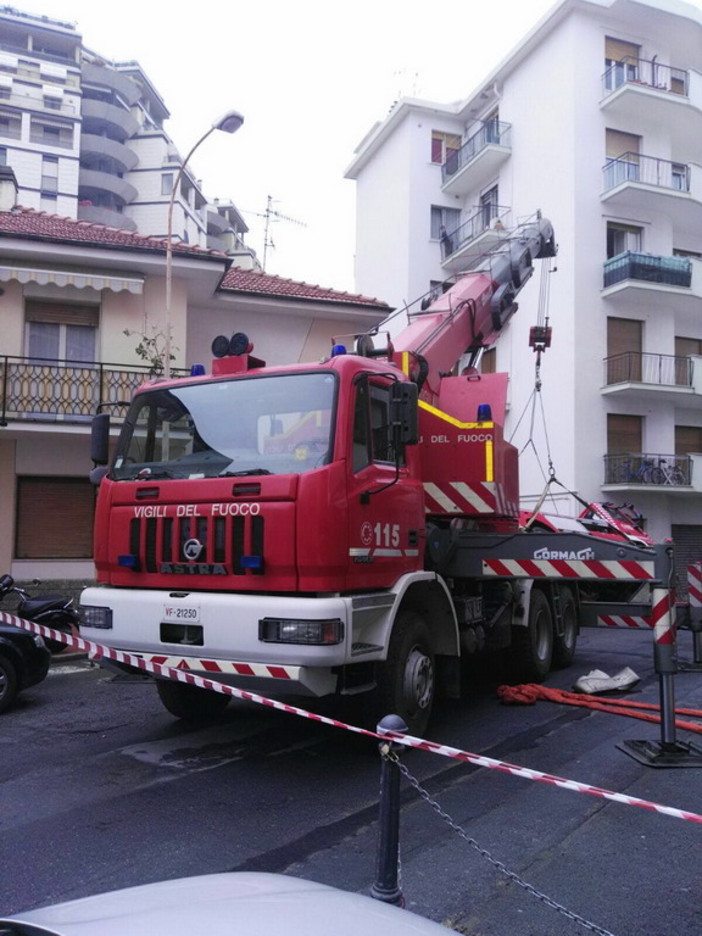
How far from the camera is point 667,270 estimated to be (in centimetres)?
2427

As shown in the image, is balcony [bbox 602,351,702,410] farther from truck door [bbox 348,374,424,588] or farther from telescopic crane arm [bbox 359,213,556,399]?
truck door [bbox 348,374,424,588]

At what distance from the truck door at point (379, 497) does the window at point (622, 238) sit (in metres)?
21.3

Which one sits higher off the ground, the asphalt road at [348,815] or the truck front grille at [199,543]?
the truck front grille at [199,543]

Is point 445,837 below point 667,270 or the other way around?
below

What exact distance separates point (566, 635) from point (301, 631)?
6.09m

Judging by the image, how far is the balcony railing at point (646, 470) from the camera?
23.4 meters

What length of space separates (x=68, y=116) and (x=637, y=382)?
51.1m

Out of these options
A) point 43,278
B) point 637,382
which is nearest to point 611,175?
point 637,382

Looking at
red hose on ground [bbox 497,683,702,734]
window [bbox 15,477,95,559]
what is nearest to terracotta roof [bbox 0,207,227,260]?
window [bbox 15,477,95,559]

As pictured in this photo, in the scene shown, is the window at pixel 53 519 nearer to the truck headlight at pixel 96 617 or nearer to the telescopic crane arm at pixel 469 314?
the telescopic crane arm at pixel 469 314

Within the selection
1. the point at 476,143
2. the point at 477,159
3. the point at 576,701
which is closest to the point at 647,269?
the point at 477,159

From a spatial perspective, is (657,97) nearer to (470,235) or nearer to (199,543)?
(470,235)

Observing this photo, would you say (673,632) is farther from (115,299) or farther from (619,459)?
(619,459)

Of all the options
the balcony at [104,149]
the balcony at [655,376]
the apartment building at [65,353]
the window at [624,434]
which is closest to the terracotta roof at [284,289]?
the apartment building at [65,353]
